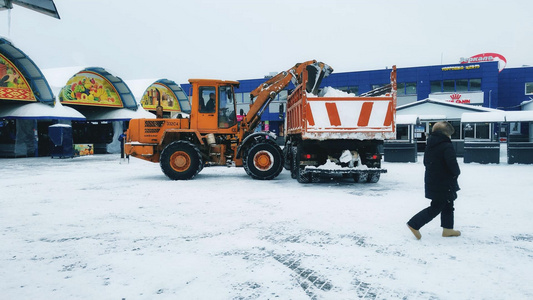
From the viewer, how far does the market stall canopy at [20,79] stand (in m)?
21.3

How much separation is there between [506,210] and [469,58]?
139 ft

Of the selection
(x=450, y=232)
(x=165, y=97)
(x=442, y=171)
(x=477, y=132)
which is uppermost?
(x=165, y=97)

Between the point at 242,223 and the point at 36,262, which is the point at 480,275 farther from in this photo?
the point at 36,262

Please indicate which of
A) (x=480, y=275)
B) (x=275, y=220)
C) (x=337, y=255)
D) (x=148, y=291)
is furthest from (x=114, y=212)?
(x=480, y=275)

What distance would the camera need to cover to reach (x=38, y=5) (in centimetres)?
264

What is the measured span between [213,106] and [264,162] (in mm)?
2363

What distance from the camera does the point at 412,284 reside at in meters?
3.48

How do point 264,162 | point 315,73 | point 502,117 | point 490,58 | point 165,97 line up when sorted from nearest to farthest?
point 264,162, point 315,73, point 502,117, point 165,97, point 490,58

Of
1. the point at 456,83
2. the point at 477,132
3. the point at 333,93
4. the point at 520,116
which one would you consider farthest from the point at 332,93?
the point at 456,83

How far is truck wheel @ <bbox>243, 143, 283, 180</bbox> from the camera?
A: 10945 mm

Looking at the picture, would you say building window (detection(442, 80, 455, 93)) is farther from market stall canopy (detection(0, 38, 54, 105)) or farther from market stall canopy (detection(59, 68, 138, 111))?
market stall canopy (detection(0, 38, 54, 105))

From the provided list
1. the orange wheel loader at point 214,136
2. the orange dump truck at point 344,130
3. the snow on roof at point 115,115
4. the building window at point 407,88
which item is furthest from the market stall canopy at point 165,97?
the orange dump truck at point 344,130

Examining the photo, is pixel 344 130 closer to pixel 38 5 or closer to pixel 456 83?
pixel 38 5

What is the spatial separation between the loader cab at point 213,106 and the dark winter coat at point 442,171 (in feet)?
24.7
